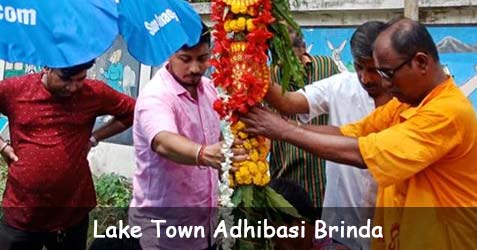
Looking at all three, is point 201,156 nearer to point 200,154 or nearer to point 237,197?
point 200,154

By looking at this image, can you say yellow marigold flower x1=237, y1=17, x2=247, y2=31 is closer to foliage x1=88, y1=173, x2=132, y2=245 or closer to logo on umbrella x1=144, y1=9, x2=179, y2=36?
logo on umbrella x1=144, y1=9, x2=179, y2=36

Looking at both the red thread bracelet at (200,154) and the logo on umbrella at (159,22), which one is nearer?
the red thread bracelet at (200,154)

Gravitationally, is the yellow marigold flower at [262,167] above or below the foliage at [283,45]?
below

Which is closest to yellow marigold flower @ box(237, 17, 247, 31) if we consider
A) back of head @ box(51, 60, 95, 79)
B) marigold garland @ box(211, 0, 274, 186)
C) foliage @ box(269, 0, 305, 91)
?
marigold garland @ box(211, 0, 274, 186)

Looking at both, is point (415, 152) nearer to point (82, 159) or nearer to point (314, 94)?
point (314, 94)

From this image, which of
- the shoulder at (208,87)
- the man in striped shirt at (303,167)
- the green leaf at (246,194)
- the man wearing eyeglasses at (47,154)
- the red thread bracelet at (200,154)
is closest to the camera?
the green leaf at (246,194)

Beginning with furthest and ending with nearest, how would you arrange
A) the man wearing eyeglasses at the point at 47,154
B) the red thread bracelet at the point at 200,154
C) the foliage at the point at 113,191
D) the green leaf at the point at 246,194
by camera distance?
the foliage at the point at 113,191 < the man wearing eyeglasses at the point at 47,154 < the red thread bracelet at the point at 200,154 < the green leaf at the point at 246,194

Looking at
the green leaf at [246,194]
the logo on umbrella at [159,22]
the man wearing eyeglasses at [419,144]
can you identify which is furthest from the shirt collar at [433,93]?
the logo on umbrella at [159,22]

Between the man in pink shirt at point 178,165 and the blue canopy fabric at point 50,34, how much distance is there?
39 cm

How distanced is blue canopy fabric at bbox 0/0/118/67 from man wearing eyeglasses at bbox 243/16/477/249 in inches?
31.9

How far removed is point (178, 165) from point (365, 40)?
104cm

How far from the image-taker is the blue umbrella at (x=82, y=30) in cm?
316

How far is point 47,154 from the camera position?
3922 mm

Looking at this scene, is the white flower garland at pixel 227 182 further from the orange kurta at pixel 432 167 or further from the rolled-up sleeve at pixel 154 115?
the orange kurta at pixel 432 167
